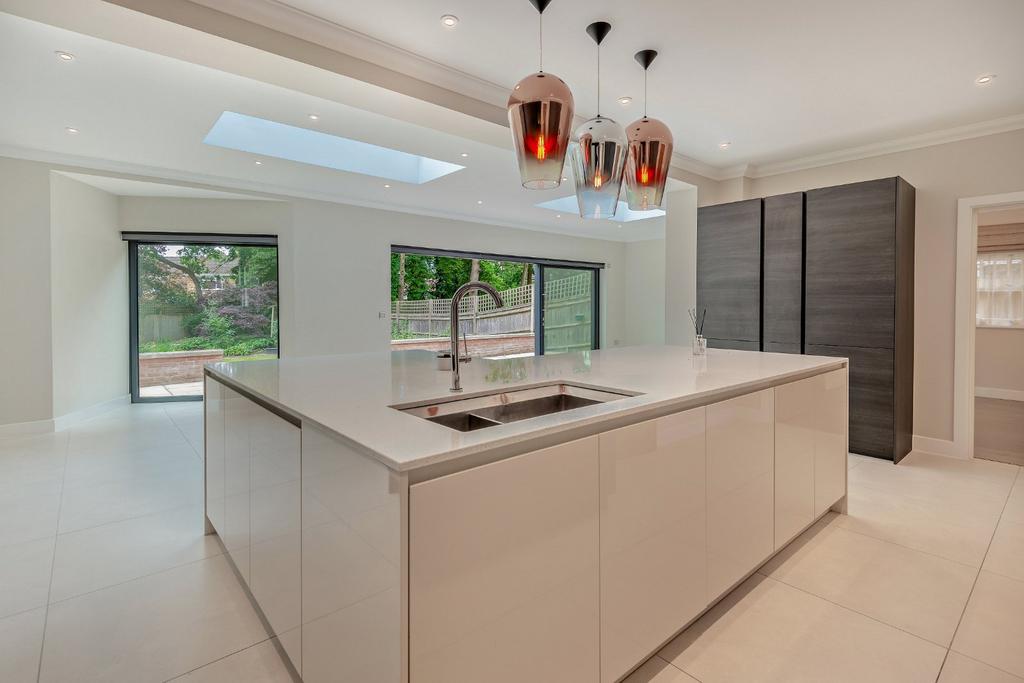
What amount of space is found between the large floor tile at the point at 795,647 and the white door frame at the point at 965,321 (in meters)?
2.90

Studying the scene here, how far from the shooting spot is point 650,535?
1463 millimetres

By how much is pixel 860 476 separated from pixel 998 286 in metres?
4.80

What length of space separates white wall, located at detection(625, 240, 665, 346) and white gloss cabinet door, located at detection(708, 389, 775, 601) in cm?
691

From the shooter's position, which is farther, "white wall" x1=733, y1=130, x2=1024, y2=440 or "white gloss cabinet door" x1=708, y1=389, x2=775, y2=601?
"white wall" x1=733, y1=130, x2=1024, y2=440

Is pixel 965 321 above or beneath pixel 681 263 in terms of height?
beneath

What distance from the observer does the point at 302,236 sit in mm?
5660

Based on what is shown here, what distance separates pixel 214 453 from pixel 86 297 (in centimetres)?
427

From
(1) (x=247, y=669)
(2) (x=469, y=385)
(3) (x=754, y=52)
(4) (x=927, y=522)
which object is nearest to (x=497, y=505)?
(2) (x=469, y=385)

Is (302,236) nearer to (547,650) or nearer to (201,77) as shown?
(201,77)

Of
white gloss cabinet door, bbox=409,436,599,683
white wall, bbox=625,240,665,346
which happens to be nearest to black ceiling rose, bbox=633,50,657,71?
white gloss cabinet door, bbox=409,436,599,683

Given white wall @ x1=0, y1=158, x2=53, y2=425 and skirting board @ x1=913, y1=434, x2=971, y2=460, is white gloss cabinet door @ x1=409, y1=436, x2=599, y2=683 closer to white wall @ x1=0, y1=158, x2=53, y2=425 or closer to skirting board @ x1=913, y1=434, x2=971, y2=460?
skirting board @ x1=913, y1=434, x2=971, y2=460

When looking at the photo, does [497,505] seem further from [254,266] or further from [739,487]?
[254,266]

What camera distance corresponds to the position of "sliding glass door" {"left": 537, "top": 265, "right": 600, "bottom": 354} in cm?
850

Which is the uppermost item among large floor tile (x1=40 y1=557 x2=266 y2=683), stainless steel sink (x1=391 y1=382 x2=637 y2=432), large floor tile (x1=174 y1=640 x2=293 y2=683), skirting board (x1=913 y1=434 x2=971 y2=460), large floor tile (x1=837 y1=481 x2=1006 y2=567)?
stainless steel sink (x1=391 y1=382 x2=637 y2=432)
